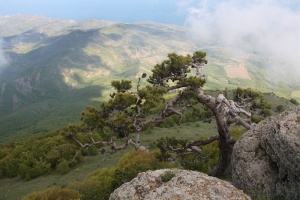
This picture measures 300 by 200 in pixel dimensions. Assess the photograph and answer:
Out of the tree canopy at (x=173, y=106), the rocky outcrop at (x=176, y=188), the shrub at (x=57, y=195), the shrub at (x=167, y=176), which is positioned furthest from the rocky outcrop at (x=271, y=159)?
the shrub at (x=57, y=195)

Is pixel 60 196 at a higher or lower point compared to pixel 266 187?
lower

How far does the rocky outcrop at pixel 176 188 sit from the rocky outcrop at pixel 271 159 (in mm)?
3015

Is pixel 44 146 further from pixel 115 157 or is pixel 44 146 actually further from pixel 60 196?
pixel 60 196

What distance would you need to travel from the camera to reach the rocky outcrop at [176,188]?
1116 centimetres

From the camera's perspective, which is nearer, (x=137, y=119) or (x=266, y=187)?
(x=266, y=187)

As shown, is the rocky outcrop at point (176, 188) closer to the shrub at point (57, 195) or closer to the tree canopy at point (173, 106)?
the tree canopy at point (173, 106)

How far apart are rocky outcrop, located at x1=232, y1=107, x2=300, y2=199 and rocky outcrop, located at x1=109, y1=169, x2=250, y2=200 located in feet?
9.89

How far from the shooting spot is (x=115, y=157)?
55.9m

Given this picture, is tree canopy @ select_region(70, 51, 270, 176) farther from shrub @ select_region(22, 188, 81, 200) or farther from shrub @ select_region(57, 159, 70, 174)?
shrub @ select_region(57, 159, 70, 174)

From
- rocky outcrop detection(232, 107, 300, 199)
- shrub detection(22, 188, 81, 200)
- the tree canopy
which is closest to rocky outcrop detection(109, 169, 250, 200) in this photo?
rocky outcrop detection(232, 107, 300, 199)

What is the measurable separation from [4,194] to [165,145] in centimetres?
3903

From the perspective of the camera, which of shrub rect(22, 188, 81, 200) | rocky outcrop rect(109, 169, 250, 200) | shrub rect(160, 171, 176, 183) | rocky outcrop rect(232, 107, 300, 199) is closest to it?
rocky outcrop rect(109, 169, 250, 200)

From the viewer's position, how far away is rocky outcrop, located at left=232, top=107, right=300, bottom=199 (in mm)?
14406

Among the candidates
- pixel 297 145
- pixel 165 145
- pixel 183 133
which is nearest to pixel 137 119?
pixel 165 145
